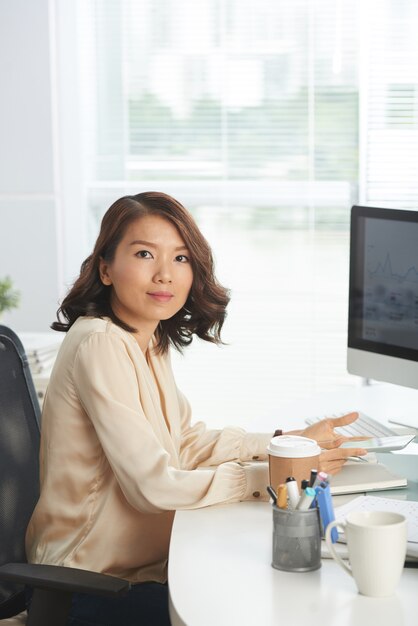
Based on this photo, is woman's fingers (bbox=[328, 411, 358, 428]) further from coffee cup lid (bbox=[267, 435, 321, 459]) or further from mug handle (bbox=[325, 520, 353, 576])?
mug handle (bbox=[325, 520, 353, 576])

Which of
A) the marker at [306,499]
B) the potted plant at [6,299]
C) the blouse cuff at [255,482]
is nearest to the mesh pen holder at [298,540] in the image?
the marker at [306,499]

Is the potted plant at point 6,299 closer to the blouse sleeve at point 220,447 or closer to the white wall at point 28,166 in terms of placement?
the white wall at point 28,166

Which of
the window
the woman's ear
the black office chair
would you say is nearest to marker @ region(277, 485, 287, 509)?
the black office chair

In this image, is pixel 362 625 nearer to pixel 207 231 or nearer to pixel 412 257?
pixel 412 257

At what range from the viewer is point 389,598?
1189 mm

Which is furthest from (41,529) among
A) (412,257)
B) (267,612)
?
(412,257)

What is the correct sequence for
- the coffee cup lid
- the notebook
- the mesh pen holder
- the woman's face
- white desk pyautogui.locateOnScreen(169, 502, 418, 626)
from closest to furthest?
white desk pyautogui.locateOnScreen(169, 502, 418, 626) → the mesh pen holder → the coffee cup lid → the notebook → the woman's face

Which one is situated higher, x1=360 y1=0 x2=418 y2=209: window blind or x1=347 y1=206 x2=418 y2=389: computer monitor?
x1=360 y1=0 x2=418 y2=209: window blind

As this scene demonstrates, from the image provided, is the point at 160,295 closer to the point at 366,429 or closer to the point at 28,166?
the point at 366,429

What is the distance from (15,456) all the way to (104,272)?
0.38 meters

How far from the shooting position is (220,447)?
6.23ft

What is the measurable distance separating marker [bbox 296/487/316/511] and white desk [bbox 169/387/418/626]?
0.09 m

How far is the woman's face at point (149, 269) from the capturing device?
1748mm

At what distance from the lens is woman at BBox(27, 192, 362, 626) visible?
5.09ft
